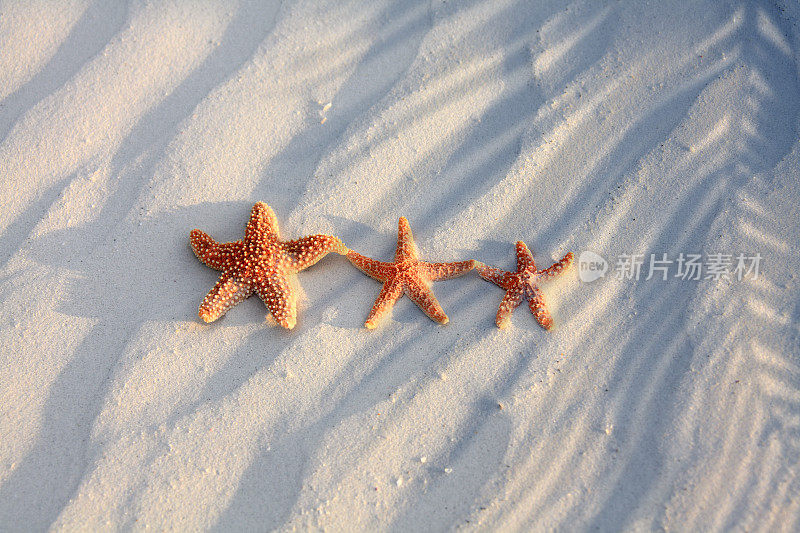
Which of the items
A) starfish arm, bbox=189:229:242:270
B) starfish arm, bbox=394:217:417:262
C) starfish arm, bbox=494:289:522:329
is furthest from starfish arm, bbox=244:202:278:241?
starfish arm, bbox=494:289:522:329

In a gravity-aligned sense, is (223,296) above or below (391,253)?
below

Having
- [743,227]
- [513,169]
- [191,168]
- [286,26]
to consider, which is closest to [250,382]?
[191,168]

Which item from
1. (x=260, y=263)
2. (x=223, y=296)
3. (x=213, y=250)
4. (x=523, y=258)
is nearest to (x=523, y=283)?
(x=523, y=258)

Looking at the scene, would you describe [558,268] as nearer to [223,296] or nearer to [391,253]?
[391,253]

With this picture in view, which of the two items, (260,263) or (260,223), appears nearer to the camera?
(260,263)

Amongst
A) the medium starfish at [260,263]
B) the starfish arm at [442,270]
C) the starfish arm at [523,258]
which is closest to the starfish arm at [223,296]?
the medium starfish at [260,263]

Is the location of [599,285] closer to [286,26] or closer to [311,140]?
[311,140]
